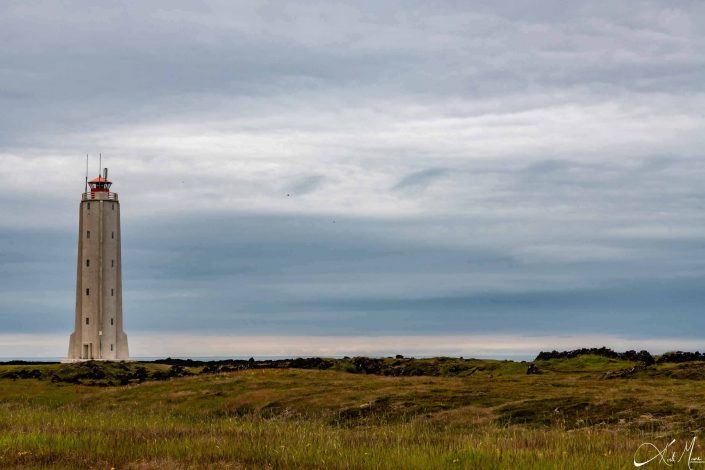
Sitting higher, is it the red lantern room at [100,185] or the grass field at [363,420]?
the red lantern room at [100,185]

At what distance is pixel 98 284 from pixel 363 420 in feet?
242

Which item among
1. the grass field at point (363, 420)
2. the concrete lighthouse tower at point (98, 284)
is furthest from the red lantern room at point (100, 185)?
the grass field at point (363, 420)

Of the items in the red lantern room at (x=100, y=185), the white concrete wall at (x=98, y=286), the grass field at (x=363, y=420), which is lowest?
the grass field at (x=363, y=420)

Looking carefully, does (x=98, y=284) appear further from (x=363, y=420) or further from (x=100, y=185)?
(x=363, y=420)

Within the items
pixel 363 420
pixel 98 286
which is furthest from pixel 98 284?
pixel 363 420

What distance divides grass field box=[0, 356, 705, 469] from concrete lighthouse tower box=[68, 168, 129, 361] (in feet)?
113

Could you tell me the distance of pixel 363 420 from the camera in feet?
120

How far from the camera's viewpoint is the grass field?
20766mm

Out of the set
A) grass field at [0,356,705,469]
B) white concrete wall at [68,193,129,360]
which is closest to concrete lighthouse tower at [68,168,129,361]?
white concrete wall at [68,193,129,360]

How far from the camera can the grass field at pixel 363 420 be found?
20766 mm

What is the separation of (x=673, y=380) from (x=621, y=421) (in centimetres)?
1674

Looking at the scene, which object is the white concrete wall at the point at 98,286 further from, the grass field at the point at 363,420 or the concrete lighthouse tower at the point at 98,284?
the grass field at the point at 363,420

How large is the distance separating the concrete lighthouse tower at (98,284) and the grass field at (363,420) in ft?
113

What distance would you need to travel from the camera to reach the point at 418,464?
759 inches
